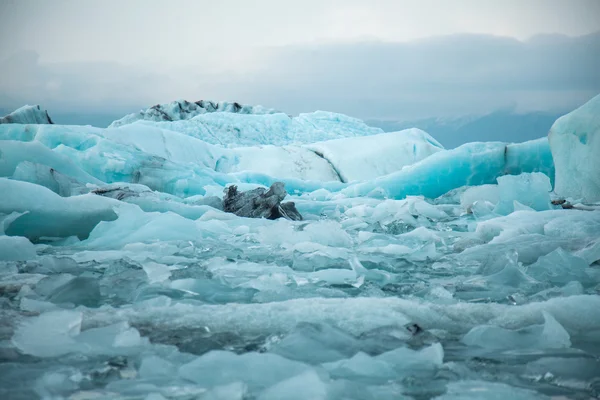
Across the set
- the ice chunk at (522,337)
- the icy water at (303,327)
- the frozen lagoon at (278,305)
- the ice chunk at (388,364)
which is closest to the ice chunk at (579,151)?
the frozen lagoon at (278,305)

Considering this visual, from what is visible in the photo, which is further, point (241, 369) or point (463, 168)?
point (463, 168)

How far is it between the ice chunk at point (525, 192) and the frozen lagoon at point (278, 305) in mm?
1118

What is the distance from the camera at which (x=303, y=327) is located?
5.69ft

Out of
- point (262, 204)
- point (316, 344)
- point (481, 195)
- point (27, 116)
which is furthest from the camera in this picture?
point (27, 116)

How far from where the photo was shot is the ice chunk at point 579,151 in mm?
7035

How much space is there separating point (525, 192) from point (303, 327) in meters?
6.52

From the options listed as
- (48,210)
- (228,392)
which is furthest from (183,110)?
(228,392)

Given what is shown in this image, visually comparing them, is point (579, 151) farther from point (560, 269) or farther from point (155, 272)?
point (155, 272)

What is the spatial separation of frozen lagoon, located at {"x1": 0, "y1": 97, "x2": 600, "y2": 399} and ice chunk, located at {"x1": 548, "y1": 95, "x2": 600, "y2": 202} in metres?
1.41

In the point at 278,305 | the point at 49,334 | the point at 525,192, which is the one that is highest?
the point at 49,334

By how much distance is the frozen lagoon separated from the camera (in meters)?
1.39

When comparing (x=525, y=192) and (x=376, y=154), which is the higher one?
(x=525, y=192)

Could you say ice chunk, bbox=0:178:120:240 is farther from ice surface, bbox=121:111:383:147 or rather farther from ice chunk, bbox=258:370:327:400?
ice surface, bbox=121:111:383:147

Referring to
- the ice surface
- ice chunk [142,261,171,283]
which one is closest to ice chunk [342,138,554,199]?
ice chunk [142,261,171,283]
